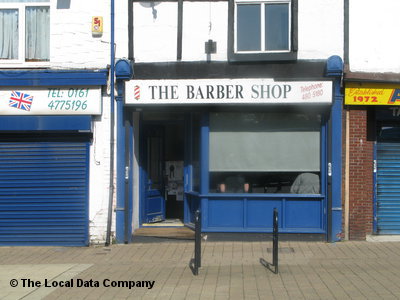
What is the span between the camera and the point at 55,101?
35.6 ft

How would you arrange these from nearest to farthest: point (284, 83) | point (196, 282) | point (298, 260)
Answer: point (196, 282) → point (298, 260) → point (284, 83)

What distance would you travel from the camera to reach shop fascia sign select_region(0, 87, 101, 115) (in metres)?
10.8

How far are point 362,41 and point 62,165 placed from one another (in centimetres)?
660

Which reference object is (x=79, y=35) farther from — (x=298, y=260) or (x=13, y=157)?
(x=298, y=260)

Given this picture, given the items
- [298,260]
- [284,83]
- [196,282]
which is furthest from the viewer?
[284,83]

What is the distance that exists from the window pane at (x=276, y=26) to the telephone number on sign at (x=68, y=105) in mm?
3936

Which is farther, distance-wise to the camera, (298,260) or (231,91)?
(231,91)

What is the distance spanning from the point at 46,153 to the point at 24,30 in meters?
2.70

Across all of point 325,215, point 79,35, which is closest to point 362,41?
point 325,215

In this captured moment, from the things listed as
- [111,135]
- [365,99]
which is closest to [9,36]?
[111,135]

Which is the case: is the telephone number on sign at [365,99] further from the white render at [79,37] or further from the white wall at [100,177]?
the white render at [79,37]

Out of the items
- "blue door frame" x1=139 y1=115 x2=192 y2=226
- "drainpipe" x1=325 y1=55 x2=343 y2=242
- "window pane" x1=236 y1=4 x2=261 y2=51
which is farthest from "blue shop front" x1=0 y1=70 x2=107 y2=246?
"drainpipe" x1=325 y1=55 x2=343 y2=242

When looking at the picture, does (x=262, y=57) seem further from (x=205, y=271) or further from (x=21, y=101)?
(x=21, y=101)

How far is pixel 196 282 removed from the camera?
7.88 meters
